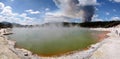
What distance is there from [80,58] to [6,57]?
6332 millimetres

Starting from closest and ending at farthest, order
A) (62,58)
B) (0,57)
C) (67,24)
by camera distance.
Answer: (0,57) < (62,58) < (67,24)

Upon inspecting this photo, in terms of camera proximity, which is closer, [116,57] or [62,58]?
[116,57]

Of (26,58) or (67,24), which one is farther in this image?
(67,24)

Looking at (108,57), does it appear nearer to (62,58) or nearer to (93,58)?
(93,58)

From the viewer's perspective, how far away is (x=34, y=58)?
16906 millimetres

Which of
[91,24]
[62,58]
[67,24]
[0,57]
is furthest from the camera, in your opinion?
[67,24]

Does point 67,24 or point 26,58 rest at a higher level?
point 26,58

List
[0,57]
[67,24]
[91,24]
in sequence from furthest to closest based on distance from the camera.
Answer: [67,24]
[91,24]
[0,57]

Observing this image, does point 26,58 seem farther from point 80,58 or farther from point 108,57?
point 108,57

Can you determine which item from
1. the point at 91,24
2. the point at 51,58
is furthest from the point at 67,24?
the point at 51,58

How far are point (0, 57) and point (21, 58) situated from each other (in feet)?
5.81

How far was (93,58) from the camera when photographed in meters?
15.7

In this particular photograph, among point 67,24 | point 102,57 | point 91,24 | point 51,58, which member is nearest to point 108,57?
point 102,57

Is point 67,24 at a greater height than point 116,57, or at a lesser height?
lesser
